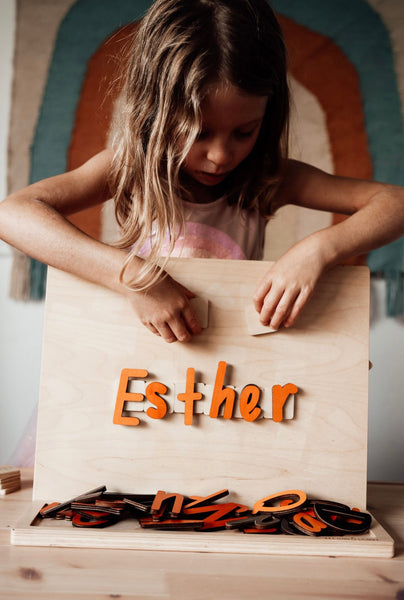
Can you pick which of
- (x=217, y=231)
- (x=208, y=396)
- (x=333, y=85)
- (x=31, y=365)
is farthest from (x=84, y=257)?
(x=333, y=85)

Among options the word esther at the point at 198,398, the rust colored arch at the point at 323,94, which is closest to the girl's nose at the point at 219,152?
the word esther at the point at 198,398

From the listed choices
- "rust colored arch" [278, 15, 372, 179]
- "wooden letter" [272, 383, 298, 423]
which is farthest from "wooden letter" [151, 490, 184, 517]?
"rust colored arch" [278, 15, 372, 179]

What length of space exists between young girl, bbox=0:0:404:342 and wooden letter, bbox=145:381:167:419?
0.06m

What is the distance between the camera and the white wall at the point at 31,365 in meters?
1.39

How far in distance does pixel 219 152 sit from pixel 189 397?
0.32 metres

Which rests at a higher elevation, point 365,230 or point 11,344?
point 365,230

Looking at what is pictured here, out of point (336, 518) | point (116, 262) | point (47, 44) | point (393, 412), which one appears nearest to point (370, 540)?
point (336, 518)

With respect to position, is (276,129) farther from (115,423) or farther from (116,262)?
(115,423)

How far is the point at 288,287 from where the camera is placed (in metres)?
0.63

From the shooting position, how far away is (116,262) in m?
0.64

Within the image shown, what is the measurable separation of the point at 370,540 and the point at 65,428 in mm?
362

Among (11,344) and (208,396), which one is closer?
(208,396)

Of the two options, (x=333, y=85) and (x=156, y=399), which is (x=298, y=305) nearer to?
(x=156, y=399)

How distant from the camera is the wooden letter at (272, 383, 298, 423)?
638 millimetres
